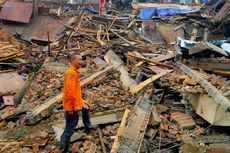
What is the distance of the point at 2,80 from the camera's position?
9.87 meters

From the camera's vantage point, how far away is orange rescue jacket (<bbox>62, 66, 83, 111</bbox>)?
19.5ft

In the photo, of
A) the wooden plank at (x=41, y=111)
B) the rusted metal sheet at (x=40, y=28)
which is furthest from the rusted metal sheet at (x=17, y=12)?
the wooden plank at (x=41, y=111)

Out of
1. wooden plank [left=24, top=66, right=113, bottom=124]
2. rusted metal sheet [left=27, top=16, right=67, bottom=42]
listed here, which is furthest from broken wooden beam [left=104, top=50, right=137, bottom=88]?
rusted metal sheet [left=27, top=16, right=67, bottom=42]

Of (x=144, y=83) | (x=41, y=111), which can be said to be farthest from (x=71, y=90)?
(x=144, y=83)

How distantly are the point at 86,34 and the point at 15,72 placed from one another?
5114 mm

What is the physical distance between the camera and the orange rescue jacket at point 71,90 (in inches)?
234

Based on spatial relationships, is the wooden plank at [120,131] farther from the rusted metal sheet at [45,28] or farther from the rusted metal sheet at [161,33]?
the rusted metal sheet at [161,33]

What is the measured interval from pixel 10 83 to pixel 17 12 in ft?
24.2

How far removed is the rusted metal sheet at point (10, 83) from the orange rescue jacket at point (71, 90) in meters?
3.73

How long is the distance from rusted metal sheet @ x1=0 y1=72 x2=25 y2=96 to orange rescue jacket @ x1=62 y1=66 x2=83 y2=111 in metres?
3.73

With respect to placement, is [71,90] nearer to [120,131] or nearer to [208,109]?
[120,131]

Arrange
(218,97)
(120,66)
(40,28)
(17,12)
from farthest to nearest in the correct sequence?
(17,12) < (40,28) < (120,66) < (218,97)

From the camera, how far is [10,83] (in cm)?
976

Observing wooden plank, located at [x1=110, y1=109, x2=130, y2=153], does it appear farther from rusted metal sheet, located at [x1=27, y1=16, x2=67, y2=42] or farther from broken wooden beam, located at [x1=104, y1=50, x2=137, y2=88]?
rusted metal sheet, located at [x1=27, y1=16, x2=67, y2=42]
